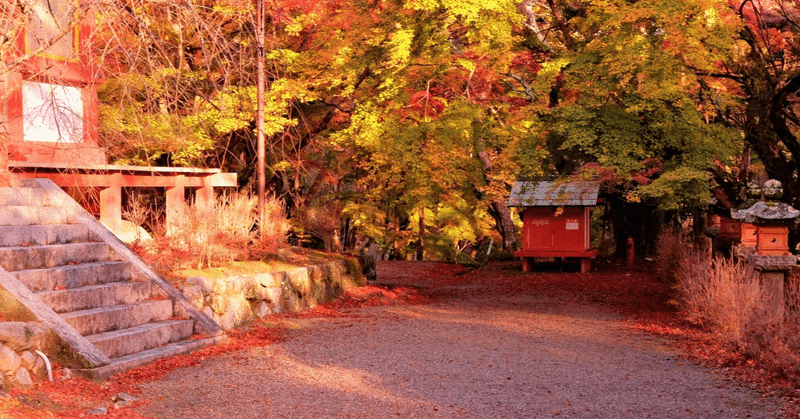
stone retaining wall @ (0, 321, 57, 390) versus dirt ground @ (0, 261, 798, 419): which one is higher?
stone retaining wall @ (0, 321, 57, 390)

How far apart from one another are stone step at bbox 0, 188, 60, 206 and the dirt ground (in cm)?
333

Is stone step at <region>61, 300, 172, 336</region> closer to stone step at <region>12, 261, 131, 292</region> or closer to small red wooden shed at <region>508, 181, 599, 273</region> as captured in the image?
stone step at <region>12, 261, 131, 292</region>

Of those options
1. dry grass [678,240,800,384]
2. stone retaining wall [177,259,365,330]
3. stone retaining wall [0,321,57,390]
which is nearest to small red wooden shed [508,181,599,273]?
stone retaining wall [177,259,365,330]

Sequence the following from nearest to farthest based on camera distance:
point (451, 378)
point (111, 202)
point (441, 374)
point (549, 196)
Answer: point (451, 378) → point (441, 374) → point (111, 202) → point (549, 196)

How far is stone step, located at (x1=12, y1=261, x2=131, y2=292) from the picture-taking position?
29.7 ft

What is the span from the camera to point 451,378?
880cm

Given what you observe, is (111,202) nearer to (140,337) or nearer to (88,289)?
(88,289)

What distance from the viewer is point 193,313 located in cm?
1059

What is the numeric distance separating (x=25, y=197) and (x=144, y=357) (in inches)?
142

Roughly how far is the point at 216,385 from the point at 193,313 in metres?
2.67

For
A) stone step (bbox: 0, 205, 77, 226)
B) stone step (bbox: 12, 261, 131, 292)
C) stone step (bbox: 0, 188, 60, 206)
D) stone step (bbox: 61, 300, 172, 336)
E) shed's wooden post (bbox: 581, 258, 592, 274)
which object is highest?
stone step (bbox: 0, 188, 60, 206)

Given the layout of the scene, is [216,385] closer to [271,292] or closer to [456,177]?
[271,292]

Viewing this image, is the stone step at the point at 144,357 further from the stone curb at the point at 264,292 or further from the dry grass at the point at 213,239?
the dry grass at the point at 213,239

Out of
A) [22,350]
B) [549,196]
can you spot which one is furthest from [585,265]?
[22,350]
